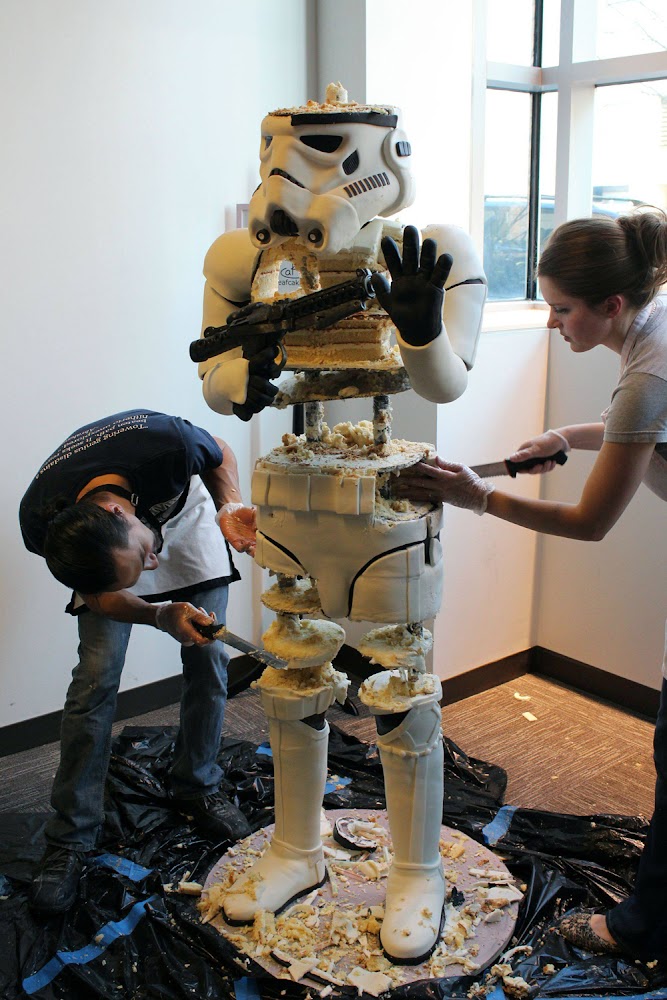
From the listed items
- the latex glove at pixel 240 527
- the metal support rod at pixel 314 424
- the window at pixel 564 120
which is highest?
the window at pixel 564 120

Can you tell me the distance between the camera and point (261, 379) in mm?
1731

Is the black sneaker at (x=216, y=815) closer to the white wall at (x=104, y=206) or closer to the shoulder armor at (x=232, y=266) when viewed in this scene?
the white wall at (x=104, y=206)

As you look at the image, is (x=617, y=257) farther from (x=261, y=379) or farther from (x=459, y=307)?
(x=261, y=379)

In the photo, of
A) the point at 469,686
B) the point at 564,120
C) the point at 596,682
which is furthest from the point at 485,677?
the point at 564,120

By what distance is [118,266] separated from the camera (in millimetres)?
2857

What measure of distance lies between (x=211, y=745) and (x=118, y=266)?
1.47 meters

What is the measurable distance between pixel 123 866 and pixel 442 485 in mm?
1249

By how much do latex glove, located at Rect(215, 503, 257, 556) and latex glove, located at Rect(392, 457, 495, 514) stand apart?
0.48 metres

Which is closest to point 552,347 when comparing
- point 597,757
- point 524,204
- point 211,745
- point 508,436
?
point 508,436

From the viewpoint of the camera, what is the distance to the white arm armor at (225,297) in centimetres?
180

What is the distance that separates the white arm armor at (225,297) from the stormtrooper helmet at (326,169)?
0.56 ft

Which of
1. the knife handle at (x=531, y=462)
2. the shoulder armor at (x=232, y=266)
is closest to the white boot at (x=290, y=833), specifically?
the knife handle at (x=531, y=462)

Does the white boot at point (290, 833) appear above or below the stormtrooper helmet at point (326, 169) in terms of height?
below

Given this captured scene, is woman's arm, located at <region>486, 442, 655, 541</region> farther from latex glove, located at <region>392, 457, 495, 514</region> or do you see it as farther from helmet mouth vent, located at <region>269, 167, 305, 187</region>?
helmet mouth vent, located at <region>269, 167, 305, 187</region>
